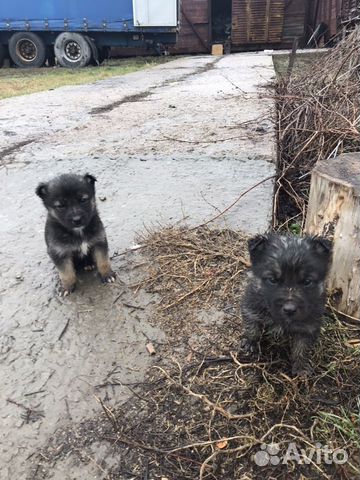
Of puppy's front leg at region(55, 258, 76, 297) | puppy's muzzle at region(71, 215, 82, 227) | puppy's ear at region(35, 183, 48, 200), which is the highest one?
puppy's ear at region(35, 183, 48, 200)

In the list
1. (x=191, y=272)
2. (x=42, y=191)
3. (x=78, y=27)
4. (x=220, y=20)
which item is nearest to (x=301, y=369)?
(x=191, y=272)

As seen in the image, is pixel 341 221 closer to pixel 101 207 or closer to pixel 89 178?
pixel 89 178

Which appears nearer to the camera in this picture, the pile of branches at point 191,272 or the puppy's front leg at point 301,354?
the puppy's front leg at point 301,354

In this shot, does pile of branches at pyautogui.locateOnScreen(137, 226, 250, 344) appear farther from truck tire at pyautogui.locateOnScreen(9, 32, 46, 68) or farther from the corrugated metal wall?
the corrugated metal wall

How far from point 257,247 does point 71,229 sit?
1435 mm

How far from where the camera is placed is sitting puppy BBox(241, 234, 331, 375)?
2557mm

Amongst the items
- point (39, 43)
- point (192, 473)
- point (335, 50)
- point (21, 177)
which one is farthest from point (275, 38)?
point (192, 473)

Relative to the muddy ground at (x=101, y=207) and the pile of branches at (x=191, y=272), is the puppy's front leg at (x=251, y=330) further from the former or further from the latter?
the muddy ground at (x=101, y=207)

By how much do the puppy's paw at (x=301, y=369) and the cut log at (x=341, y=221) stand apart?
27.4 inches

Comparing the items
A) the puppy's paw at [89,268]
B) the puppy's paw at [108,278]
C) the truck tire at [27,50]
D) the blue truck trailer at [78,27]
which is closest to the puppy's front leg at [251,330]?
the puppy's paw at [108,278]

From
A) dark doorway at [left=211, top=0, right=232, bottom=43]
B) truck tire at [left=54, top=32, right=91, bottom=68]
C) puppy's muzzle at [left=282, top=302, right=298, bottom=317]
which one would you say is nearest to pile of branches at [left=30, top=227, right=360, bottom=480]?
puppy's muzzle at [left=282, top=302, right=298, bottom=317]

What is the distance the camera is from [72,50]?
20578mm

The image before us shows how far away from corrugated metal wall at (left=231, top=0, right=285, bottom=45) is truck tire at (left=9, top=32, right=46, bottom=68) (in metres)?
10.00

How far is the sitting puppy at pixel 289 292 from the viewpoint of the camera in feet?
8.39
